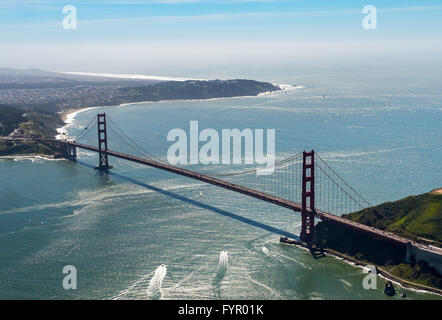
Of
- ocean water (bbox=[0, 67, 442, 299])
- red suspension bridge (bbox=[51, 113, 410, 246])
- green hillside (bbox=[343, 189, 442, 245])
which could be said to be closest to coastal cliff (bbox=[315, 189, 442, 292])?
green hillside (bbox=[343, 189, 442, 245])

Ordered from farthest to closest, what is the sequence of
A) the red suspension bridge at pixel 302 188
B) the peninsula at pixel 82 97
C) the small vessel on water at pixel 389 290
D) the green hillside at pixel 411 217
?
the peninsula at pixel 82 97 → the red suspension bridge at pixel 302 188 → the green hillside at pixel 411 217 → the small vessel on water at pixel 389 290

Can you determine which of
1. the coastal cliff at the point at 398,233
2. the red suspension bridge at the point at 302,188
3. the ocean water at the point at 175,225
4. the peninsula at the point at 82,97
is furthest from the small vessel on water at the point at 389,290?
the peninsula at the point at 82,97

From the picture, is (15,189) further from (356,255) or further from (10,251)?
(356,255)

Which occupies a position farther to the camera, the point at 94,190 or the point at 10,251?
the point at 94,190

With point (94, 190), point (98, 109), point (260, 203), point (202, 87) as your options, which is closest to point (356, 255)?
point (260, 203)

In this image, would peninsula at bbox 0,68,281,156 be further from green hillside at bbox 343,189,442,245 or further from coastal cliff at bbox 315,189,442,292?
green hillside at bbox 343,189,442,245

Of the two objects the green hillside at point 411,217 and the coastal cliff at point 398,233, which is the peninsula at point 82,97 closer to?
the coastal cliff at point 398,233
